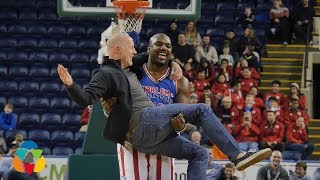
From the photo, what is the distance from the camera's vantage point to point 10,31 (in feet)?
75.5

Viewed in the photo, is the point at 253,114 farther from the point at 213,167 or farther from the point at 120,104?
the point at 120,104

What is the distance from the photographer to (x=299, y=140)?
720 inches

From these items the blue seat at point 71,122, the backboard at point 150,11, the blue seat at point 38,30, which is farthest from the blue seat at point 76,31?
the backboard at point 150,11

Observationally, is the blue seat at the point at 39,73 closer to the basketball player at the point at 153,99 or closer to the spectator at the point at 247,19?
the spectator at the point at 247,19

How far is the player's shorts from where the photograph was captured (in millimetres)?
9602

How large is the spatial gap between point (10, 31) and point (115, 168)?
12343 millimetres

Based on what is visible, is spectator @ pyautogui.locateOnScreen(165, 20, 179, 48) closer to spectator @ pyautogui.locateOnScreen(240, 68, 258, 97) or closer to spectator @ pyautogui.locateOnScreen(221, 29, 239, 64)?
spectator @ pyautogui.locateOnScreen(221, 29, 239, 64)

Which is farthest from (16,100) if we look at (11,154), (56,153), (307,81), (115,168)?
(115,168)

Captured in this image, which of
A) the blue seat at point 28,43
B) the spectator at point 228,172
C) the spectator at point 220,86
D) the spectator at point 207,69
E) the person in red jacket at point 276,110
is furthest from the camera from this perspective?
the blue seat at point 28,43

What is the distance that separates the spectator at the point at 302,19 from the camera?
22.4 metres

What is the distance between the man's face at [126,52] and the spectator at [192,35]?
11764 millimetres

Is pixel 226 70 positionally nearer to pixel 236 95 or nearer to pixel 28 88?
pixel 236 95

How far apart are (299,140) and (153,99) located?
9.13 m

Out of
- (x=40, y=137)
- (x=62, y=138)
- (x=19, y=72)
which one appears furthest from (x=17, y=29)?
(x=62, y=138)
